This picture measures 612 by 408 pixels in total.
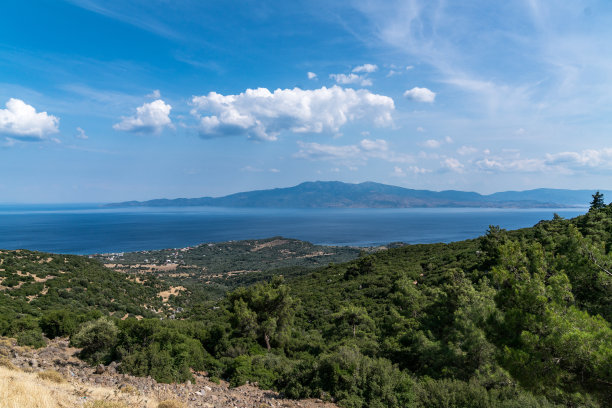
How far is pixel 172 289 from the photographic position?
138 feet

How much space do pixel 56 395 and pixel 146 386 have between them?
2.79m

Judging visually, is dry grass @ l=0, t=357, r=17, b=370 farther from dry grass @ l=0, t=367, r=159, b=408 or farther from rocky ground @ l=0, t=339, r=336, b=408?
dry grass @ l=0, t=367, r=159, b=408

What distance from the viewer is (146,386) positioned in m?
9.80

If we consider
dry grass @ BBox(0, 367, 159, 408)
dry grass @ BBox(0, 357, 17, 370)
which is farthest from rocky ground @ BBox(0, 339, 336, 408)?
dry grass @ BBox(0, 357, 17, 370)

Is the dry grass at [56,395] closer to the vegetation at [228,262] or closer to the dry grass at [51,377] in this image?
the dry grass at [51,377]

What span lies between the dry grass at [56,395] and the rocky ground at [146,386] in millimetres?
124

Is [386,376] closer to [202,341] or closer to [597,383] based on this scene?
[597,383]

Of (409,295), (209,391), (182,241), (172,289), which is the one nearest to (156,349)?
(209,391)

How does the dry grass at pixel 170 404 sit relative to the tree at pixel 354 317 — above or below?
above

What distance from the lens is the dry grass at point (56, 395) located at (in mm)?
6578

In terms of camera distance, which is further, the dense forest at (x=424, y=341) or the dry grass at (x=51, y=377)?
the dry grass at (x=51, y=377)

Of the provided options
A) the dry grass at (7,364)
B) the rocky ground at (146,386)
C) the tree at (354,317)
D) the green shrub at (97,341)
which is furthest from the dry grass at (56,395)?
the tree at (354,317)

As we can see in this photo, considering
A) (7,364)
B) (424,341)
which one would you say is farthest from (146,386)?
(424,341)

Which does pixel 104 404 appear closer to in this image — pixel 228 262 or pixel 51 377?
pixel 51 377
